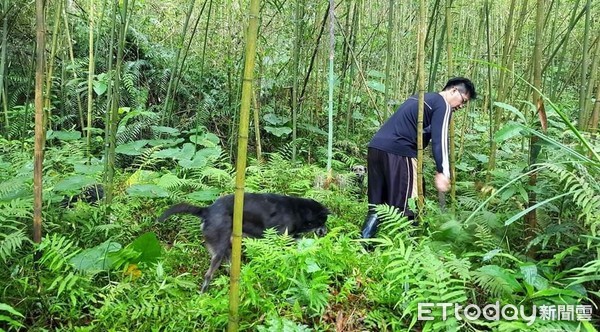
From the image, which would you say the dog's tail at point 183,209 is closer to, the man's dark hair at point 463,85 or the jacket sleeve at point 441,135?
the jacket sleeve at point 441,135

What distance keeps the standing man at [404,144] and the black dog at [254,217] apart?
40 centimetres

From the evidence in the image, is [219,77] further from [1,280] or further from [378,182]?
A: [1,280]

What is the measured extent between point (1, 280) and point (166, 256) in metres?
0.87

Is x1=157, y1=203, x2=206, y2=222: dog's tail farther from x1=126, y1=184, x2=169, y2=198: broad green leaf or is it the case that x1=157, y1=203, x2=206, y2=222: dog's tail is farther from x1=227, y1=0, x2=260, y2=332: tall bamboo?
x1=227, y1=0, x2=260, y2=332: tall bamboo

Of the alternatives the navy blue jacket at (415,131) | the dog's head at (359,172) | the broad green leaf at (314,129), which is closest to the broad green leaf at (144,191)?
the navy blue jacket at (415,131)

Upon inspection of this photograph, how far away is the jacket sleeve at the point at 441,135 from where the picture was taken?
2.85m

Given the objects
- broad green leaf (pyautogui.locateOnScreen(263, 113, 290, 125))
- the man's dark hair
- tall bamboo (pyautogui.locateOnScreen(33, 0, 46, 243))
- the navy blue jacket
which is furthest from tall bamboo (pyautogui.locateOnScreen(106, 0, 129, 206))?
broad green leaf (pyautogui.locateOnScreen(263, 113, 290, 125))

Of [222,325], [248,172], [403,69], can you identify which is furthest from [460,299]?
[403,69]

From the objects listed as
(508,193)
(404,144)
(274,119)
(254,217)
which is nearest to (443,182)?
(404,144)

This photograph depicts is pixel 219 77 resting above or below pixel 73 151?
above

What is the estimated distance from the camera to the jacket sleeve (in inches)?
112

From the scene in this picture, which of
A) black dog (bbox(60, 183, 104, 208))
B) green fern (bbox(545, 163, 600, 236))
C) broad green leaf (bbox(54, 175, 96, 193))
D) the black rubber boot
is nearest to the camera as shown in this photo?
green fern (bbox(545, 163, 600, 236))

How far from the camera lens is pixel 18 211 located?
7.50 feet

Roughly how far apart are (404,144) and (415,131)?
116mm
